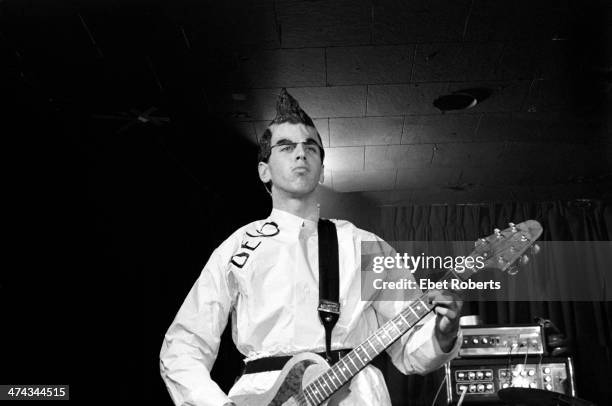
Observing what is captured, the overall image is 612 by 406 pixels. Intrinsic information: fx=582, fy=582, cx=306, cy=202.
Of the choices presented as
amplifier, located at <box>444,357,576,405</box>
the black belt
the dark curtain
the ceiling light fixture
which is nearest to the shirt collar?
the black belt

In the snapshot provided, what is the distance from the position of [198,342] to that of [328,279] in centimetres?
40

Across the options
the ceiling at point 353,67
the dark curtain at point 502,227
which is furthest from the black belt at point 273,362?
the dark curtain at point 502,227

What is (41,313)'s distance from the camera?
3.64 meters

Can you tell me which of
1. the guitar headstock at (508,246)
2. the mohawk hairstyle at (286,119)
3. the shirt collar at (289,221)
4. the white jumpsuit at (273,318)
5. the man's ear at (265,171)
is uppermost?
the mohawk hairstyle at (286,119)

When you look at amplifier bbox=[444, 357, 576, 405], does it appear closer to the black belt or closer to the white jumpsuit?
the white jumpsuit

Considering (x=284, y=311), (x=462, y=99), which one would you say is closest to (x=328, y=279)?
(x=284, y=311)

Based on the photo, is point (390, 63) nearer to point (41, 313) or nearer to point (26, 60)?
point (26, 60)

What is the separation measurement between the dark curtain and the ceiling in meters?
1.14

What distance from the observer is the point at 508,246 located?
1.52 metres

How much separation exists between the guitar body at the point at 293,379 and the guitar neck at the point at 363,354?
0.02m

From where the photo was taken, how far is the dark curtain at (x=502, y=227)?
5.67 metres

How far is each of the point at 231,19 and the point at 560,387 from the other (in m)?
2.76

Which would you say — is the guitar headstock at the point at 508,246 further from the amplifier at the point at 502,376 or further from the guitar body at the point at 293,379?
the amplifier at the point at 502,376

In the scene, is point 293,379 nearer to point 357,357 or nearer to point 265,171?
point 357,357
